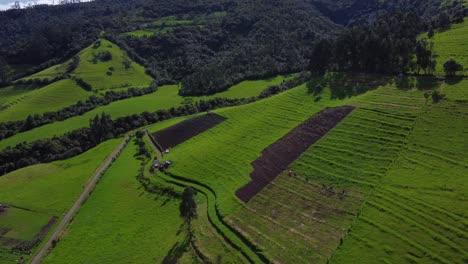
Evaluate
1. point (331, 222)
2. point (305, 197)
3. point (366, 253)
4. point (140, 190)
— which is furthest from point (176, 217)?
point (366, 253)

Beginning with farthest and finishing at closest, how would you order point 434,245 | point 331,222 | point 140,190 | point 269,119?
point 269,119
point 140,190
point 331,222
point 434,245

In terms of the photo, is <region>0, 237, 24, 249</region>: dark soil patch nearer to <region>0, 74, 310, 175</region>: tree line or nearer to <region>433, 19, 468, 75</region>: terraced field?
<region>0, 74, 310, 175</region>: tree line

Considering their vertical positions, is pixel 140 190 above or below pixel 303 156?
below

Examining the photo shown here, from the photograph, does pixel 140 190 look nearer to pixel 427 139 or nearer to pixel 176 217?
pixel 176 217

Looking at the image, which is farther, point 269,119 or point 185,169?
point 269,119

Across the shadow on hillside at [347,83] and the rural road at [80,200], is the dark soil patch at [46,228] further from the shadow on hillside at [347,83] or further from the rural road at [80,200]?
the shadow on hillside at [347,83]

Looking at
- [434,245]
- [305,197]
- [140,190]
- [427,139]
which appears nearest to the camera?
[434,245]

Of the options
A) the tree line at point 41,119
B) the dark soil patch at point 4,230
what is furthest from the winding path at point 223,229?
the tree line at point 41,119

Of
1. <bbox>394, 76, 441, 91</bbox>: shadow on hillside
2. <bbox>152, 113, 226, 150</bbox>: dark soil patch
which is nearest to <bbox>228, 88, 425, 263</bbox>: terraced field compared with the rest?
<bbox>394, 76, 441, 91</bbox>: shadow on hillside
